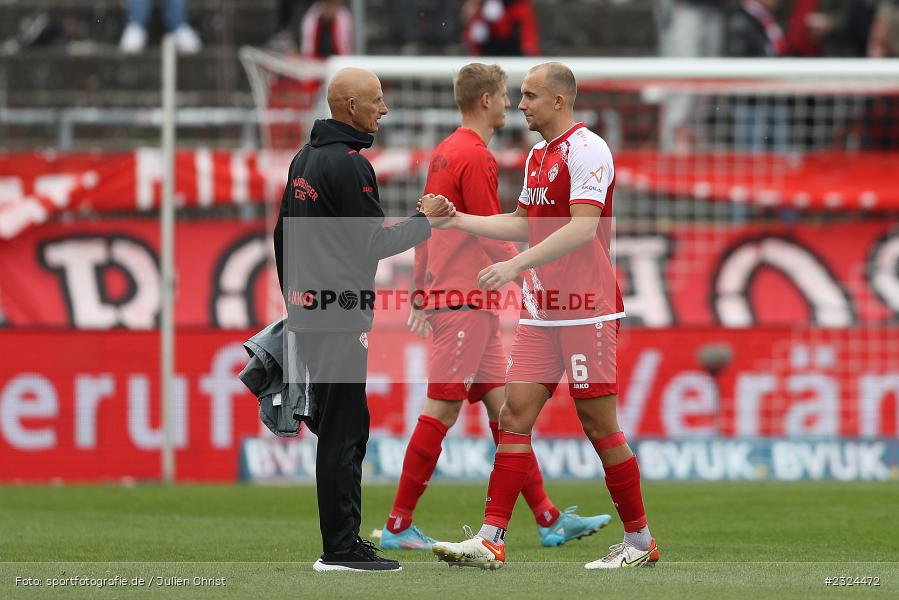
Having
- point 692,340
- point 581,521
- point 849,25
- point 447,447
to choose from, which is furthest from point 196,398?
point 849,25

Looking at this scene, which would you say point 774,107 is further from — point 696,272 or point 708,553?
point 708,553

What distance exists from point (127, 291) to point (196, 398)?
4.71 ft

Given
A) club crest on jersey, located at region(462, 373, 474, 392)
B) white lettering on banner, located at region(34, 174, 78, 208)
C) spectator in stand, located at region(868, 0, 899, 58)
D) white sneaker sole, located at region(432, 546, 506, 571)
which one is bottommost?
white sneaker sole, located at region(432, 546, 506, 571)

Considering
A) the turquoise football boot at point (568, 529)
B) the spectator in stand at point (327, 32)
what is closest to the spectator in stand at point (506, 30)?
the spectator in stand at point (327, 32)

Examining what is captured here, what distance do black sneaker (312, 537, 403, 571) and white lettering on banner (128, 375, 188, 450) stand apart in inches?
253

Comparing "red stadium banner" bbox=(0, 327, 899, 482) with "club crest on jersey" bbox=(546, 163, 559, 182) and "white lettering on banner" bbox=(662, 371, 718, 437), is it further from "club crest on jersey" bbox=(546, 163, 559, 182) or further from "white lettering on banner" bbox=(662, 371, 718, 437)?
"club crest on jersey" bbox=(546, 163, 559, 182)

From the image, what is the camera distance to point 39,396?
1340 cm

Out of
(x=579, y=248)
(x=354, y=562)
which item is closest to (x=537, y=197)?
(x=579, y=248)

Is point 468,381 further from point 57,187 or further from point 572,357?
point 57,187

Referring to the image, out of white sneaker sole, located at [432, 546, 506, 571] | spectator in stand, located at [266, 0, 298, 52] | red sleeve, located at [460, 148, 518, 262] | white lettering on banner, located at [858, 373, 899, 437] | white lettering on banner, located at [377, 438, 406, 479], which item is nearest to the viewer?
white sneaker sole, located at [432, 546, 506, 571]

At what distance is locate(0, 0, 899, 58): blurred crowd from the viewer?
1631 cm

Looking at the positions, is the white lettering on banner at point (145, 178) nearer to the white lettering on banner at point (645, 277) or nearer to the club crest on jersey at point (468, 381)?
the white lettering on banner at point (645, 277)

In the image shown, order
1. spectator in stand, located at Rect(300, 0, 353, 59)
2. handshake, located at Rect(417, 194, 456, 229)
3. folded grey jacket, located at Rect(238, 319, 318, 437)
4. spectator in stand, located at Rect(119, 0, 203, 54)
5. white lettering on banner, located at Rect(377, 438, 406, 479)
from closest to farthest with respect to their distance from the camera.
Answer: folded grey jacket, located at Rect(238, 319, 318, 437)
handshake, located at Rect(417, 194, 456, 229)
white lettering on banner, located at Rect(377, 438, 406, 479)
spectator in stand, located at Rect(300, 0, 353, 59)
spectator in stand, located at Rect(119, 0, 203, 54)

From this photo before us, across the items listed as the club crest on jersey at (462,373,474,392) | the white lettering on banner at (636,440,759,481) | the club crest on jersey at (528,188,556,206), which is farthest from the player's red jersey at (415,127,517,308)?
the white lettering on banner at (636,440,759,481)
